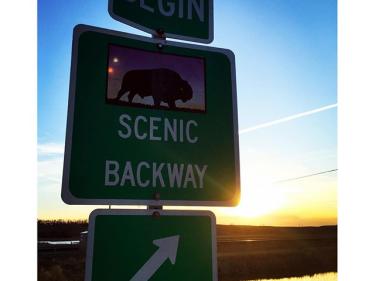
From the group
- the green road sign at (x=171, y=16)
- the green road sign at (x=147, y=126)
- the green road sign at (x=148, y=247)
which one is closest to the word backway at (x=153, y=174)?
the green road sign at (x=147, y=126)

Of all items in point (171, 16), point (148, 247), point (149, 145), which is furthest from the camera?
point (171, 16)

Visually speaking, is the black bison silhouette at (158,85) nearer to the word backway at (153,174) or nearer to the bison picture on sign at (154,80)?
the bison picture on sign at (154,80)

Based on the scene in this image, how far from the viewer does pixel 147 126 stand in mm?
1867

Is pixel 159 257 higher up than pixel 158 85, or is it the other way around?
pixel 158 85

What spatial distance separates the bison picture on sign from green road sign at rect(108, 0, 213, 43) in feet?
0.60

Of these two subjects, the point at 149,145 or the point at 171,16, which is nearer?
the point at 149,145

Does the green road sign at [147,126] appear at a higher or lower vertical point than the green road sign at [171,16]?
lower

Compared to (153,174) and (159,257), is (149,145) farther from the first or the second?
(159,257)

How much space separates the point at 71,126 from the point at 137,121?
0.29 metres

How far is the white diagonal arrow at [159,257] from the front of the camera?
171 centimetres

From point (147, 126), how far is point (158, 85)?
0.69 ft

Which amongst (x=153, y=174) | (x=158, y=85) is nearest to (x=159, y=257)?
(x=153, y=174)

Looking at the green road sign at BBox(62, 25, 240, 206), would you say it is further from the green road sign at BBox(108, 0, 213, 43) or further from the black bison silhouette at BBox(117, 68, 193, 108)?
the green road sign at BBox(108, 0, 213, 43)

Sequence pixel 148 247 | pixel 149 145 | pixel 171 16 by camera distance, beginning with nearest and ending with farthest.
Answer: pixel 148 247 → pixel 149 145 → pixel 171 16
